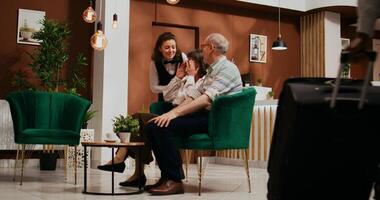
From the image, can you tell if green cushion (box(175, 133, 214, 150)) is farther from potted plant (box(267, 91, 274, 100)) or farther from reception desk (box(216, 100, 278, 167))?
potted plant (box(267, 91, 274, 100))

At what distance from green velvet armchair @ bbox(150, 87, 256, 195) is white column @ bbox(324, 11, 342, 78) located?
5.51 metres

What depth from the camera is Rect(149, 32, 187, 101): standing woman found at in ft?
13.3

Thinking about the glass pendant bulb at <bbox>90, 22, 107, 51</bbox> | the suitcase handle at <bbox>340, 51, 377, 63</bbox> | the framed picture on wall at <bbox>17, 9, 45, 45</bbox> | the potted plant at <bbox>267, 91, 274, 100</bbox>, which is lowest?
the suitcase handle at <bbox>340, 51, 377, 63</bbox>

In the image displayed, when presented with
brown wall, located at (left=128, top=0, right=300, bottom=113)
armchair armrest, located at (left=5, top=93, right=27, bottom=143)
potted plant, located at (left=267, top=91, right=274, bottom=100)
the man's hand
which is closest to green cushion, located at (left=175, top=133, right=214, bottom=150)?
the man's hand

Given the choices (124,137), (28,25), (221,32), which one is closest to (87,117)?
(28,25)

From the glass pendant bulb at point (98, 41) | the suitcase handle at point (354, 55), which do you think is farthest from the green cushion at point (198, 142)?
the glass pendant bulb at point (98, 41)

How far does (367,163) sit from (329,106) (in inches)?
9.6

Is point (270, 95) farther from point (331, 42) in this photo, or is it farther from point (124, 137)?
point (124, 137)

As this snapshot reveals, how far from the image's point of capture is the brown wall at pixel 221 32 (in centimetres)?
717

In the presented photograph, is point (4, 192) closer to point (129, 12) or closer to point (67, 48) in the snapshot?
point (67, 48)

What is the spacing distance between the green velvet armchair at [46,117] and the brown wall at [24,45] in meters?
1.76

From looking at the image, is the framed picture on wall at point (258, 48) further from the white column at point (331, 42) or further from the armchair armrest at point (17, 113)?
the armchair armrest at point (17, 113)

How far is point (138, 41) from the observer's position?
23.6ft

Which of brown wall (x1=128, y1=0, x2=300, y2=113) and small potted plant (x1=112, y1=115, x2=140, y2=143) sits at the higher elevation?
brown wall (x1=128, y1=0, x2=300, y2=113)
